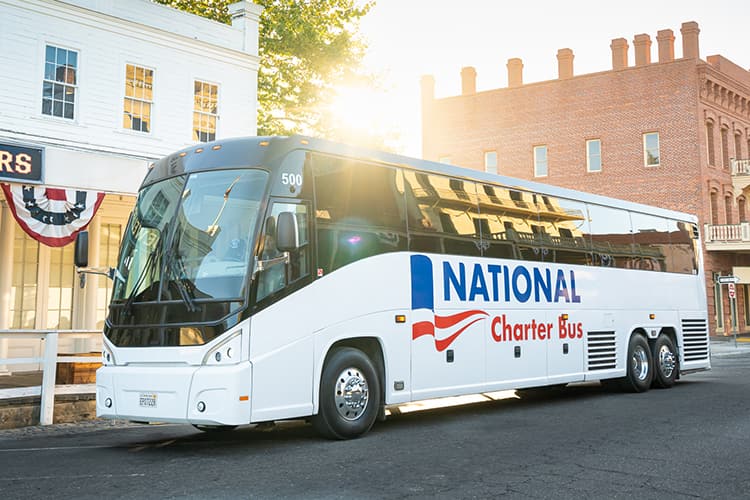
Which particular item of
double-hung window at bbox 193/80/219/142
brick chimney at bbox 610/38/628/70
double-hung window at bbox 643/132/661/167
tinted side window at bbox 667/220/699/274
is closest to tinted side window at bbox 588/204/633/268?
tinted side window at bbox 667/220/699/274

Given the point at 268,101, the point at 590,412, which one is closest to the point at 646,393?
the point at 590,412

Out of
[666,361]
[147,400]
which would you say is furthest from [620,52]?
[147,400]

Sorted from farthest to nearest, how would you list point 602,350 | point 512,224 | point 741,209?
point 741,209, point 602,350, point 512,224

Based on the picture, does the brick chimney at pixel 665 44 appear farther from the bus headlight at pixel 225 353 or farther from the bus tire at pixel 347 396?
the bus headlight at pixel 225 353

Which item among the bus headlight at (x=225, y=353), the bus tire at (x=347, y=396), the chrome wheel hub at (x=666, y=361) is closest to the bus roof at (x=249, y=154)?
the bus headlight at (x=225, y=353)

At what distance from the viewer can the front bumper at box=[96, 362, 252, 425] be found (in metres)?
8.17

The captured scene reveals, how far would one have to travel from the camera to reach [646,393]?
15250 mm

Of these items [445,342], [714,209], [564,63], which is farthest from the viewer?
[564,63]

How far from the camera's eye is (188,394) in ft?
27.1

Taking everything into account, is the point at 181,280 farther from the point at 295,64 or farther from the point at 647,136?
the point at 647,136

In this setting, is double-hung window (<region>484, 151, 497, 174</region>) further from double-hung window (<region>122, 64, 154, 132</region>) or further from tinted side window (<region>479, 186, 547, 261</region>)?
tinted side window (<region>479, 186, 547, 261</region>)

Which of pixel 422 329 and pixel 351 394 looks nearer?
pixel 351 394

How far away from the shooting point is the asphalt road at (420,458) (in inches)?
265

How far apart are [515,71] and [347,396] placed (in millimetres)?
40382
